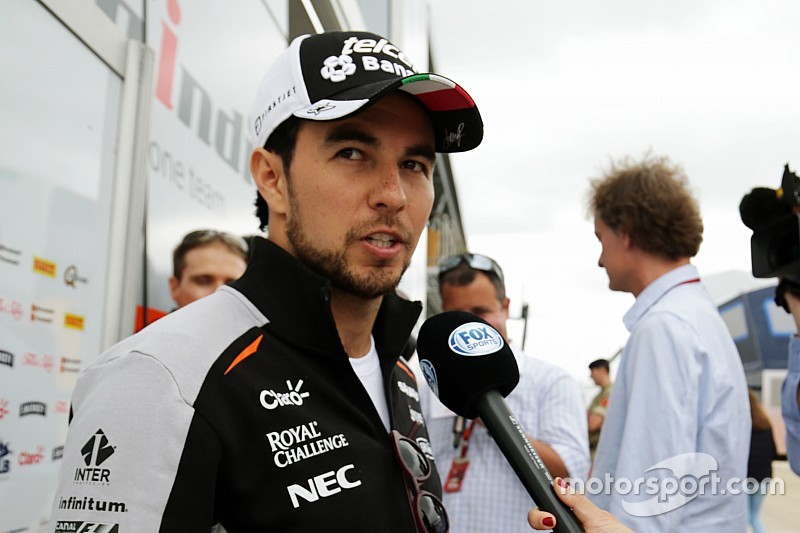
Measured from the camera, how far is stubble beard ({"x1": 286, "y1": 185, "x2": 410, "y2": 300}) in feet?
5.08

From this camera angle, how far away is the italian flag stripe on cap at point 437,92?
1584 millimetres

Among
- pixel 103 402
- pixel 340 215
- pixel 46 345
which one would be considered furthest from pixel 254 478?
pixel 46 345

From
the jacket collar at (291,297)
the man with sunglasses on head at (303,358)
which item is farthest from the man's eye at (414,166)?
the jacket collar at (291,297)

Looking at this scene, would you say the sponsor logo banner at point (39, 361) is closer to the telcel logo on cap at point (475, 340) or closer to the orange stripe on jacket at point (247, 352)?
the orange stripe on jacket at point (247, 352)

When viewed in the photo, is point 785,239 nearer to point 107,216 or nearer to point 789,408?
point 789,408

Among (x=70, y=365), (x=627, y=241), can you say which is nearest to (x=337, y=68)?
(x=70, y=365)

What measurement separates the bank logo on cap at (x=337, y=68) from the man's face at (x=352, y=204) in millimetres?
87

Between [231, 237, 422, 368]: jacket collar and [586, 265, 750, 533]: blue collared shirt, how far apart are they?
136cm

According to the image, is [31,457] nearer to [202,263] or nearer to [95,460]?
[95,460]

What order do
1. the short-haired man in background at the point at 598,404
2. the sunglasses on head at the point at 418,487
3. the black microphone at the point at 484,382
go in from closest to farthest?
the black microphone at the point at 484,382 → the sunglasses on head at the point at 418,487 → the short-haired man in background at the point at 598,404

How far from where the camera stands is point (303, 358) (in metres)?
1.45

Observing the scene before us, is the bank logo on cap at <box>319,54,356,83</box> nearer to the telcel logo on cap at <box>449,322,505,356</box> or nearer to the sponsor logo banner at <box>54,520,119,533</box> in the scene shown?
the telcel logo on cap at <box>449,322,505,356</box>

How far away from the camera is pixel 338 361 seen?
148cm

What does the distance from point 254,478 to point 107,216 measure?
98cm
